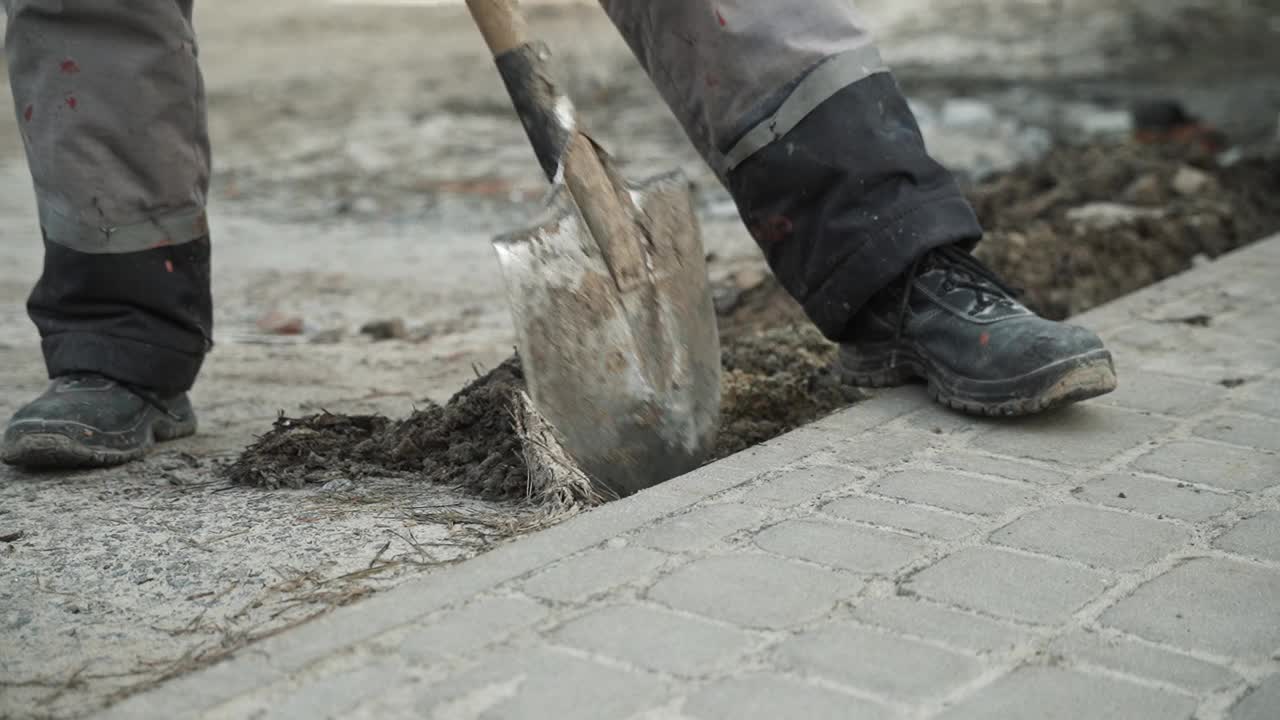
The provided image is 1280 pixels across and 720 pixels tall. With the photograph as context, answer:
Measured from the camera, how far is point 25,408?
2.68 m

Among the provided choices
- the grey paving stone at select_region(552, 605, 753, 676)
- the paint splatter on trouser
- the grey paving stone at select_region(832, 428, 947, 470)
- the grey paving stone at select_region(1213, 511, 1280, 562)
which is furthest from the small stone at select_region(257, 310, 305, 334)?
the grey paving stone at select_region(1213, 511, 1280, 562)

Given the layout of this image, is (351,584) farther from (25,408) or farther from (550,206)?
(25,408)

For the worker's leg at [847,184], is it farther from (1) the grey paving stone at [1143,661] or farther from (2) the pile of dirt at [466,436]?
(1) the grey paving stone at [1143,661]

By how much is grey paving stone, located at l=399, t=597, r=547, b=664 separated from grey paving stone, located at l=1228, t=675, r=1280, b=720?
0.84m

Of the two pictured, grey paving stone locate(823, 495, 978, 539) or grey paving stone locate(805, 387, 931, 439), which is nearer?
grey paving stone locate(823, 495, 978, 539)

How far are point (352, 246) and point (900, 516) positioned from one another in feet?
10.7

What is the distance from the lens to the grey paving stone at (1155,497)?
2.19 m

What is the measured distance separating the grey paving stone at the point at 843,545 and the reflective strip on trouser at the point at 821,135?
66cm

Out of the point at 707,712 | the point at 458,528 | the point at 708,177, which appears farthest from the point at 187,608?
the point at 708,177

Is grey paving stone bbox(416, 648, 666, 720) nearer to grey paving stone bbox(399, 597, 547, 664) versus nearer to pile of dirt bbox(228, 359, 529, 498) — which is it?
grey paving stone bbox(399, 597, 547, 664)

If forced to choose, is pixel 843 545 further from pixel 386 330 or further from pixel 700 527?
pixel 386 330

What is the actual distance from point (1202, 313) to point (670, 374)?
5.21 ft

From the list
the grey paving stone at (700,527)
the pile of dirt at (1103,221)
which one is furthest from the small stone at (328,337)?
the grey paving stone at (700,527)

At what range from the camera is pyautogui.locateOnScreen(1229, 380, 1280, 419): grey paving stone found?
267cm
